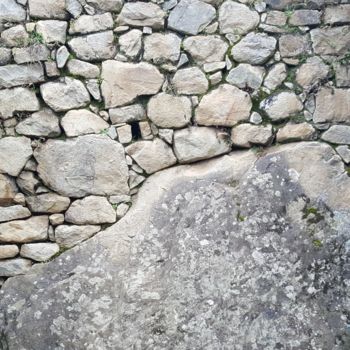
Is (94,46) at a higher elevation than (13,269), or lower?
higher

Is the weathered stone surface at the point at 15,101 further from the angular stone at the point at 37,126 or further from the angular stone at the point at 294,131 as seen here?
the angular stone at the point at 294,131

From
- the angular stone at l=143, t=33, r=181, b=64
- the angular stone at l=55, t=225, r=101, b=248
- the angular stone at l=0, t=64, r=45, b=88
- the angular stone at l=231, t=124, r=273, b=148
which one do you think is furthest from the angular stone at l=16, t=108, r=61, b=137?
the angular stone at l=231, t=124, r=273, b=148

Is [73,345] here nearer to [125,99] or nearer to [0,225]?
[0,225]

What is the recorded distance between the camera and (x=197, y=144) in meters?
3.10

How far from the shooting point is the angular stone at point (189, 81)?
310 cm

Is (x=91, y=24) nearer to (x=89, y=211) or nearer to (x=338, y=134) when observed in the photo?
(x=89, y=211)

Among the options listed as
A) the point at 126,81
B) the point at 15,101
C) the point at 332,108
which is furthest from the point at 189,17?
the point at 15,101

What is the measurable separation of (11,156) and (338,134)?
1.99 m

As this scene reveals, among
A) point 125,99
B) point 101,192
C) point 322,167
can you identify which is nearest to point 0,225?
point 101,192

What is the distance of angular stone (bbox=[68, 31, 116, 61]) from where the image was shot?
3043 millimetres

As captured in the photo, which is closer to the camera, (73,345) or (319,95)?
(73,345)

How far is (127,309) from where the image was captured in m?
2.95

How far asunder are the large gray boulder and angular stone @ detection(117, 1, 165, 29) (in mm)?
929

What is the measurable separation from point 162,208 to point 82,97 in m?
0.82
